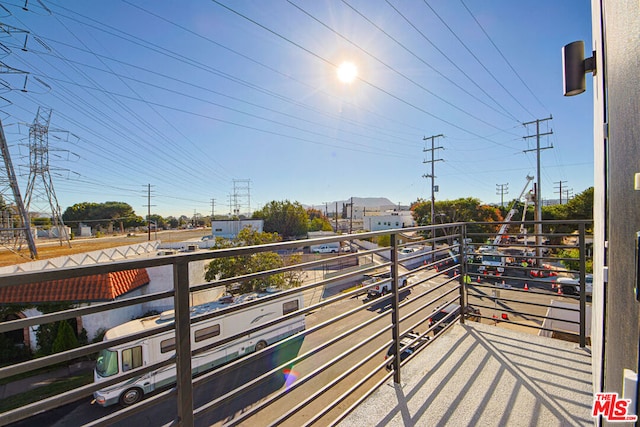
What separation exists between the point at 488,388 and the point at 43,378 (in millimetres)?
10272

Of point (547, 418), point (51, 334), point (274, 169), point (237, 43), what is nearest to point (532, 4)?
point (547, 418)

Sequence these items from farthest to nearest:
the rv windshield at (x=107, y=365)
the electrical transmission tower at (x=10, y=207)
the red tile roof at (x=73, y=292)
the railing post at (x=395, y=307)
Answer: the electrical transmission tower at (x=10, y=207) → the red tile roof at (x=73, y=292) → the rv windshield at (x=107, y=365) → the railing post at (x=395, y=307)

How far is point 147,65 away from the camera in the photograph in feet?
32.2

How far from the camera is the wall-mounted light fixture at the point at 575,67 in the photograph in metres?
0.99

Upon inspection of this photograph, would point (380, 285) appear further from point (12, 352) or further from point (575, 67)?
point (12, 352)

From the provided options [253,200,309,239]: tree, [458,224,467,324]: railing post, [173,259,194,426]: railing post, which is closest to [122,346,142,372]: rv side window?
[173,259,194,426]: railing post

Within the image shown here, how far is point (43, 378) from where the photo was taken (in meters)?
6.82

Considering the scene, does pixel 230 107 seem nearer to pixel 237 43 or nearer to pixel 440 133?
pixel 237 43

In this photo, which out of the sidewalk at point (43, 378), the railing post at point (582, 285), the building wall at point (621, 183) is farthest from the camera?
the sidewalk at point (43, 378)

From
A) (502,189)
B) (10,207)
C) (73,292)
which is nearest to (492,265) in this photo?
(73,292)

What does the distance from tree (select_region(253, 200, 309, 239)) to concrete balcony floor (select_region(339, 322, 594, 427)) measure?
30.1 metres

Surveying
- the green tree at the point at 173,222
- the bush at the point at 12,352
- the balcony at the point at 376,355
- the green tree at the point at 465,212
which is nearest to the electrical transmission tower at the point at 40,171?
the bush at the point at 12,352

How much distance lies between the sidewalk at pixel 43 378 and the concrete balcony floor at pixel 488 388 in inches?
345

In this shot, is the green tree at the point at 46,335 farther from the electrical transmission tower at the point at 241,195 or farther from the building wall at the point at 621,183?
the electrical transmission tower at the point at 241,195
